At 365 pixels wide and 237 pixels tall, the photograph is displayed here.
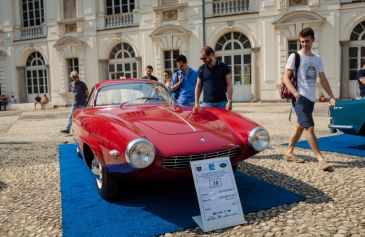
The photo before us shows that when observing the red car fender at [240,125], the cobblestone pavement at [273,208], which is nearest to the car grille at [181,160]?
the red car fender at [240,125]

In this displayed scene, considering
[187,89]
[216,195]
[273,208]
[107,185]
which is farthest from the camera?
[187,89]

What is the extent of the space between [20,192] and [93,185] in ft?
2.90

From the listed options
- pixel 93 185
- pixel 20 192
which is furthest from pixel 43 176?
pixel 93 185

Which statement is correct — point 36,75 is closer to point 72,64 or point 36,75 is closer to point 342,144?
point 72,64

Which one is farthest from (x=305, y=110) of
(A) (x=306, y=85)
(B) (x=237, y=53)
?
(B) (x=237, y=53)

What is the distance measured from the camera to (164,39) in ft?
67.1

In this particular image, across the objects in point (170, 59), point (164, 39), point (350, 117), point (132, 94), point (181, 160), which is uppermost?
point (164, 39)

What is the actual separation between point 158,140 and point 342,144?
178 inches

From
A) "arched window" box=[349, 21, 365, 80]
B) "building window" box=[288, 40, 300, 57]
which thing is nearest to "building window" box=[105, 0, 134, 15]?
"building window" box=[288, 40, 300, 57]

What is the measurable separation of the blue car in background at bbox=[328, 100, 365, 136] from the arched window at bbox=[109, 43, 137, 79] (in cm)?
1692

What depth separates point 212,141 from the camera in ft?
11.7

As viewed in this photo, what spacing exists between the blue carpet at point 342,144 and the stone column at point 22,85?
22485 millimetres

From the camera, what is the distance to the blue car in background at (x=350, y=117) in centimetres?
575

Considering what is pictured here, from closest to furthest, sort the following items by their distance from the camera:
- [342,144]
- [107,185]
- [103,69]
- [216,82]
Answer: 1. [107,185]
2. [216,82]
3. [342,144]
4. [103,69]
